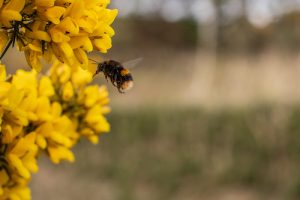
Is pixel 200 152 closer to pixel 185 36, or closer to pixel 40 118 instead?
pixel 40 118

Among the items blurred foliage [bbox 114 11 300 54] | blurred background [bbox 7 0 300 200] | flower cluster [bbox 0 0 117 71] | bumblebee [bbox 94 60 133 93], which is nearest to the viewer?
flower cluster [bbox 0 0 117 71]

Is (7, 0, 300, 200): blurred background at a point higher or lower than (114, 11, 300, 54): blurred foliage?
higher

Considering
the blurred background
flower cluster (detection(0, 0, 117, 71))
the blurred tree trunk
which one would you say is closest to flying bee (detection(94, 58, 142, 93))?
flower cluster (detection(0, 0, 117, 71))

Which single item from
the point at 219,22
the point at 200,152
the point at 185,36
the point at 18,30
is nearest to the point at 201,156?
the point at 200,152

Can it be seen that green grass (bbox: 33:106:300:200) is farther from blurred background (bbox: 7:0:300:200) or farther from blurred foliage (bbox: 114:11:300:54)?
blurred foliage (bbox: 114:11:300:54)

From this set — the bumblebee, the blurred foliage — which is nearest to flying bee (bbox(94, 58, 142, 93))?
the bumblebee

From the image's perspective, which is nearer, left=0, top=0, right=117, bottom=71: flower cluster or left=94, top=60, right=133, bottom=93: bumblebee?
left=0, top=0, right=117, bottom=71: flower cluster

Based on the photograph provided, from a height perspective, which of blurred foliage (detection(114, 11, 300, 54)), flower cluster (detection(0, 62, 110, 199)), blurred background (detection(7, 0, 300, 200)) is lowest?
blurred foliage (detection(114, 11, 300, 54))

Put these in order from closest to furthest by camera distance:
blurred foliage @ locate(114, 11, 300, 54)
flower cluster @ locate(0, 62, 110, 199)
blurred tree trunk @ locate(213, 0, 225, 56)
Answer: flower cluster @ locate(0, 62, 110, 199), blurred tree trunk @ locate(213, 0, 225, 56), blurred foliage @ locate(114, 11, 300, 54)
